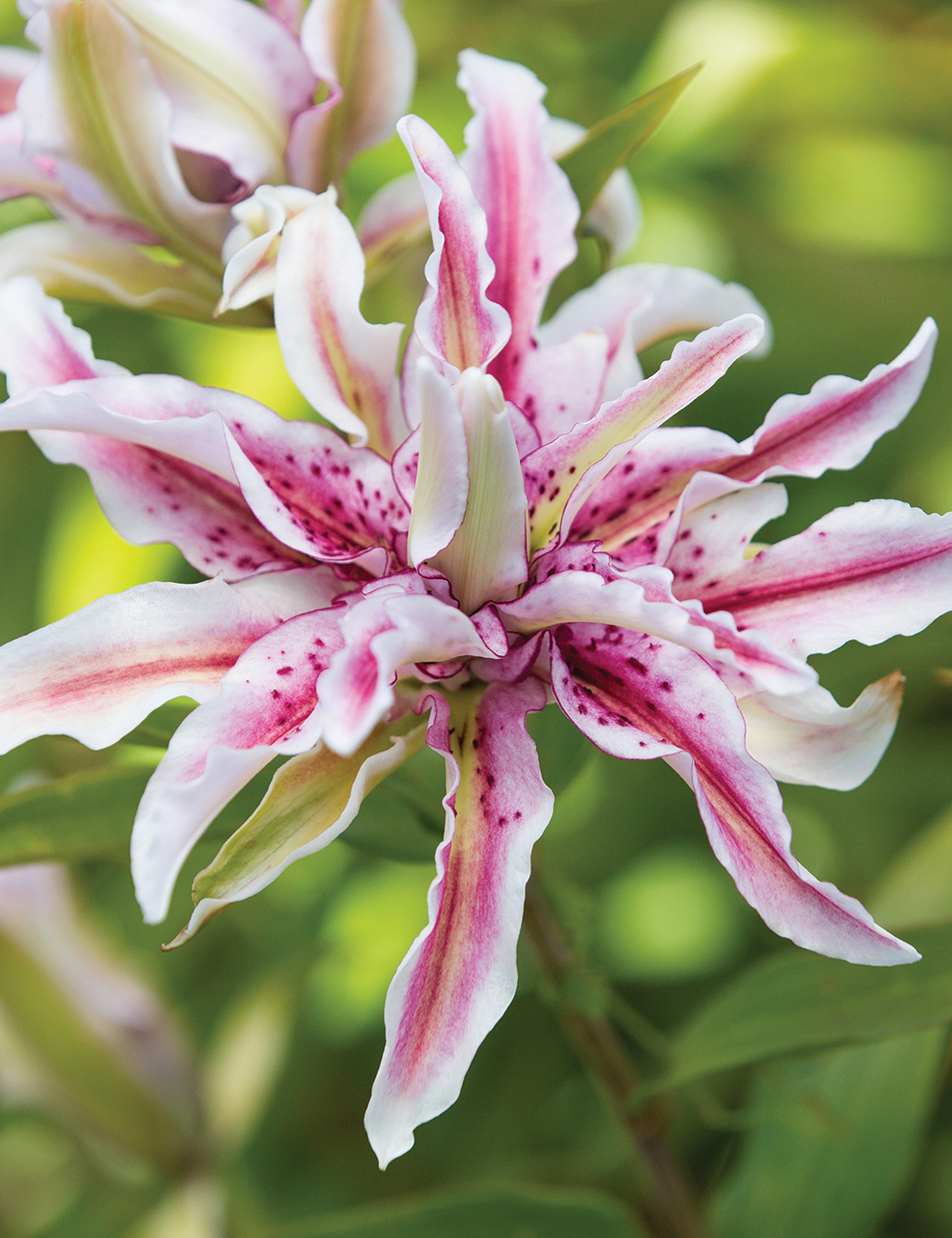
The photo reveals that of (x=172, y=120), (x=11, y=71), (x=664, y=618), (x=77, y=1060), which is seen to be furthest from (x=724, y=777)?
(x=77, y=1060)

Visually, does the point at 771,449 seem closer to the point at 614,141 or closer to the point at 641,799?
the point at 614,141

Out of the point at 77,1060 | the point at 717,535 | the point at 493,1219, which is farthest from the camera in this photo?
the point at 77,1060

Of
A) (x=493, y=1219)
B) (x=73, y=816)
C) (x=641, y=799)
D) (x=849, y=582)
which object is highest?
(x=849, y=582)

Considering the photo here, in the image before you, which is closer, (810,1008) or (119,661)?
(119,661)

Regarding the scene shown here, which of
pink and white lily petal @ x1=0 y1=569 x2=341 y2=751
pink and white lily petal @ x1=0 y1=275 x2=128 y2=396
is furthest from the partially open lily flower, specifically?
pink and white lily petal @ x1=0 y1=569 x2=341 y2=751

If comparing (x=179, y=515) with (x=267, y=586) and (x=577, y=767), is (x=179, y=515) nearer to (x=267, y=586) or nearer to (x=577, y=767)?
(x=267, y=586)
